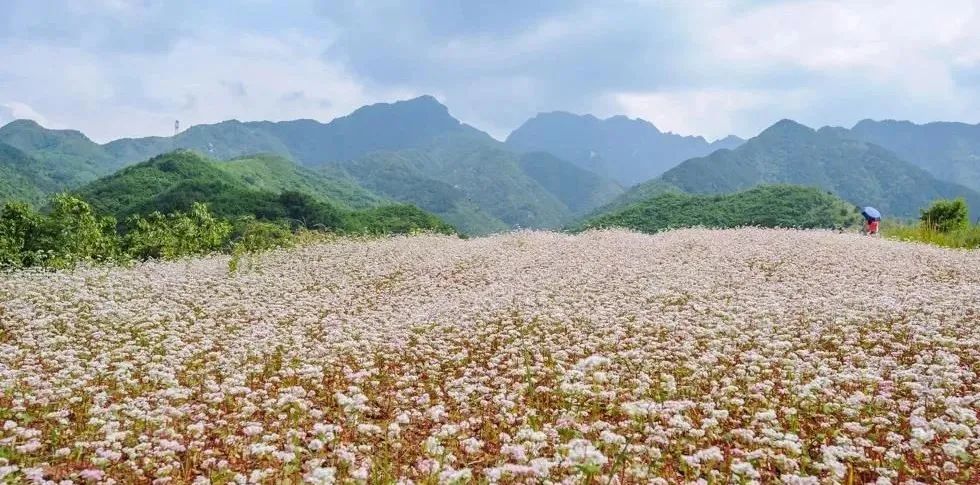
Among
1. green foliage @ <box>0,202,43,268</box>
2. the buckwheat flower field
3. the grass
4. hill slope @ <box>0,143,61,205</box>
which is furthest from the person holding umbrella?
hill slope @ <box>0,143,61,205</box>

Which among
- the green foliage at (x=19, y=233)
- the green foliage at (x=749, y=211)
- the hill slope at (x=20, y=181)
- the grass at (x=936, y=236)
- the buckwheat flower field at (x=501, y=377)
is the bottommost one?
the buckwheat flower field at (x=501, y=377)

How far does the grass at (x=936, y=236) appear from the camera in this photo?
23484 mm

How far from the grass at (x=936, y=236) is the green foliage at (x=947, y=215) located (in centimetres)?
210

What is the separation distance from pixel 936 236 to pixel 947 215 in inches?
315

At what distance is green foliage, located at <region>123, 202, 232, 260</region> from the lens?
75.7ft

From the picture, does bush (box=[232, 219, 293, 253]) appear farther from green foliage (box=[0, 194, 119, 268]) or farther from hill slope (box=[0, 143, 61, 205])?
hill slope (box=[0, 143, 61, 205])

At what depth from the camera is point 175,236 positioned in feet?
78.5

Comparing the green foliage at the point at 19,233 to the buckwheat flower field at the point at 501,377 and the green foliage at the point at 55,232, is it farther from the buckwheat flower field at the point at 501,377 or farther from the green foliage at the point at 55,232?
the buckwheat flower field at the point at 501,377

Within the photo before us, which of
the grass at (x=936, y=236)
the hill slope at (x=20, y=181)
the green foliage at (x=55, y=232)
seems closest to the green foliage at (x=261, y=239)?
the green foliage at (x=55, y=232)

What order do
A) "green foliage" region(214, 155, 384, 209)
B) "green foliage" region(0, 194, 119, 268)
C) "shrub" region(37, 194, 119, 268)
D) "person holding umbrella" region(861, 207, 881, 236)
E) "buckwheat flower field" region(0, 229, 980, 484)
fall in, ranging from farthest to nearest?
1. "green foliage" region(214, 155, 384, 209)
2. "person holding umbrella" region(861, 207, 881, 236)
3. "shrub" region(37, 194, 119, 268)
4. "green foliage" region(0, 194, 119, 268)
5. "buckwheat flower field" region(0, 229, 980, 484)

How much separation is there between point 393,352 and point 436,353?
0.75m

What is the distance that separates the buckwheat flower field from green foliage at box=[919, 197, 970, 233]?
18.2 meters

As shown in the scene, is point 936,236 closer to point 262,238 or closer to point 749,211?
point 262,238

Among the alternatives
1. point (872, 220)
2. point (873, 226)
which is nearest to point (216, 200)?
point (872, 220)
